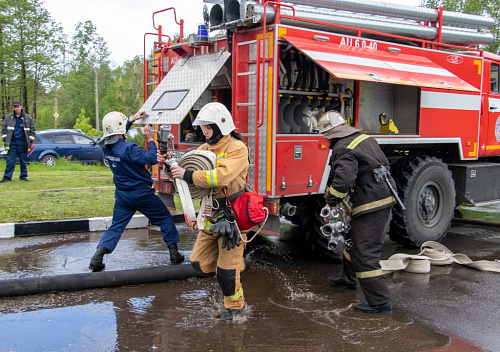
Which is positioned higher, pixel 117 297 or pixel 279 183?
pixel 279 183

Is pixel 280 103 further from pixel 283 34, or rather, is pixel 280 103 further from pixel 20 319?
pixel 20 319

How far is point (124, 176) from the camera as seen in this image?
534cm

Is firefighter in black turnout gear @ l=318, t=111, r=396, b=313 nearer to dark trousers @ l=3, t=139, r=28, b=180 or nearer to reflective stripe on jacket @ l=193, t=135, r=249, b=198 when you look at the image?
reflective stripe on jacket @ l=193, t=135, r=249, b=198

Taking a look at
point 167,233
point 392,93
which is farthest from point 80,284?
point 392,93

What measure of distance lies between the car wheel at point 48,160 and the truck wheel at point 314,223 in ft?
39.4

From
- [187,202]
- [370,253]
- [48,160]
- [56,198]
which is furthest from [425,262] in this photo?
[48,160]

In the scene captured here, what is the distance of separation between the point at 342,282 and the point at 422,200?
2.38m

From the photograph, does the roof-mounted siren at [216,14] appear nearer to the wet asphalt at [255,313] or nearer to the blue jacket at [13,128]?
the wet asphalt at [255,313]

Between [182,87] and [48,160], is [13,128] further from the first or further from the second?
[182,87]

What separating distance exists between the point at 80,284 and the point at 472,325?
11.6 feet

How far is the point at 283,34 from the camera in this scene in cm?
532

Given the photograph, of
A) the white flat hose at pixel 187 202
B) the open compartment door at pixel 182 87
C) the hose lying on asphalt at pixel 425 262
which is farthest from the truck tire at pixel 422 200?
the white flat hose at pixel 187 202

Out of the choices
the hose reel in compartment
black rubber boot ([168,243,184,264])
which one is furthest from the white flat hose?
the hose reel in compartment

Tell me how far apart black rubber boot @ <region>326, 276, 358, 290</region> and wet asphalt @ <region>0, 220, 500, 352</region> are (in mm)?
88
